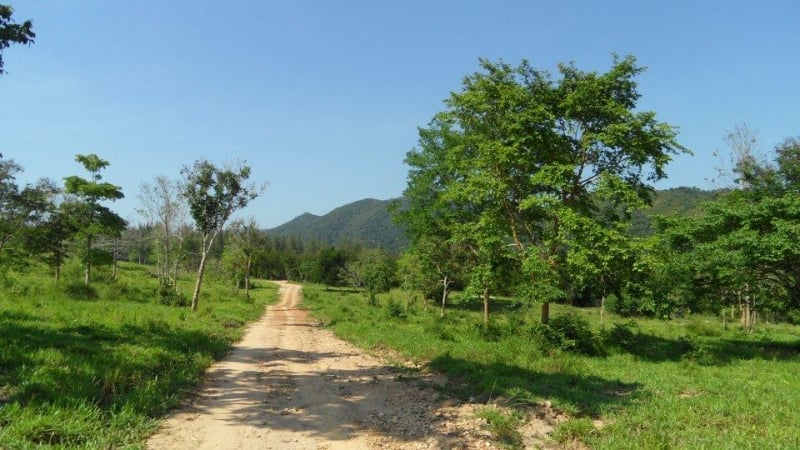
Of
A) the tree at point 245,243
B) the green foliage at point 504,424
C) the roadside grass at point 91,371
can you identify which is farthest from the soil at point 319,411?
the tree at point 245,243

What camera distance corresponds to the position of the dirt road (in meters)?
7.64

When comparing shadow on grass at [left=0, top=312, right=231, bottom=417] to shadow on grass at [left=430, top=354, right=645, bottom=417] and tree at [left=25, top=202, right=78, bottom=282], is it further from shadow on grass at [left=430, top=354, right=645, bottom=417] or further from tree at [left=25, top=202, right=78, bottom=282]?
tree at [left=25, top=202, right=78, bottom=282]

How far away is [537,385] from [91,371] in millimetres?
10177

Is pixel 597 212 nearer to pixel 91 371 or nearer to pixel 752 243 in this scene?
pixel 752 243

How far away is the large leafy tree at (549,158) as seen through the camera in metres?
18.8

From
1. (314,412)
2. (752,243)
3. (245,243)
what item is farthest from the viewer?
(245,243)

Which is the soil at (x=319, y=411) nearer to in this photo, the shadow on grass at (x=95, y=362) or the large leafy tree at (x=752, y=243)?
the shadow on grass at (x=95, y=362)

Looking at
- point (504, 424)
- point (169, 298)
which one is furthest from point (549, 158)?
point (169, 298)

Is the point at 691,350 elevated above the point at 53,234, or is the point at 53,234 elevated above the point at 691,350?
the point at 53,234

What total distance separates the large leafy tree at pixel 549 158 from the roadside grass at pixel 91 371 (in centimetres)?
1285

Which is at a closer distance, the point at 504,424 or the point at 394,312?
the point at 504,424

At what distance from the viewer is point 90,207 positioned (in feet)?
112

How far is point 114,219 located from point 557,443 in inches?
1450

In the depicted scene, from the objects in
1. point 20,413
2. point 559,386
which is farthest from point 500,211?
point 20,413
